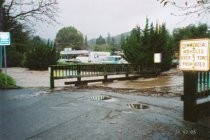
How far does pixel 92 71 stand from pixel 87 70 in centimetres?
43

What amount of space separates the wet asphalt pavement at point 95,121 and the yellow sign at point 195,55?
140 centimetres

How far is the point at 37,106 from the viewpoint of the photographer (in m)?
10.4

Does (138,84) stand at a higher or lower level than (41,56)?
lower

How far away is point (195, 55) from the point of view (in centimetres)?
788

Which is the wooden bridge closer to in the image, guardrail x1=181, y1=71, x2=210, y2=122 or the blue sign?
the blue sign

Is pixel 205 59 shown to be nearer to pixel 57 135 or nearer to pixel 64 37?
pixel 57 135

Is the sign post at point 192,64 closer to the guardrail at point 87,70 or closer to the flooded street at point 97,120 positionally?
the flooded street at point 97,120

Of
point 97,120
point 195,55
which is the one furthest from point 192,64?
point 97,120

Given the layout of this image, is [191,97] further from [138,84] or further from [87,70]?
[87,70]

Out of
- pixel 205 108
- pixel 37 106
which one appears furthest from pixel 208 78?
pixel 37 106

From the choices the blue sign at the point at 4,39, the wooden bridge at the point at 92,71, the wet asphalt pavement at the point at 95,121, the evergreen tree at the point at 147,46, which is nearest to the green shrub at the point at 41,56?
the evergreen tree at the point at 147,46

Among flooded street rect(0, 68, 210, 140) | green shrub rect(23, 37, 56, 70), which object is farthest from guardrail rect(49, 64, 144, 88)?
green shrub rect(23, 37, 56, 70)

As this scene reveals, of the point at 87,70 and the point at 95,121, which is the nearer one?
the point at 95,121

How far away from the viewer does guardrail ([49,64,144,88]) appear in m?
17.0
